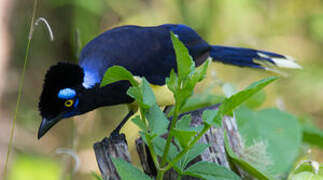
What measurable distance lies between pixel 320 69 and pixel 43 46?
2731 mm

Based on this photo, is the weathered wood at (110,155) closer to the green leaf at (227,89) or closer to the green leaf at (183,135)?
the green leaf at (183,135)

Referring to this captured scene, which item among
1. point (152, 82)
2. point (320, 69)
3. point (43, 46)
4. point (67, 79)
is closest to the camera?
point (67, 79)

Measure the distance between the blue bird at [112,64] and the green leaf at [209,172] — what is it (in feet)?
2.78

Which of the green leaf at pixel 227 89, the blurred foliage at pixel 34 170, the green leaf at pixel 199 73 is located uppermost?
the green leaf at pixel 199 73

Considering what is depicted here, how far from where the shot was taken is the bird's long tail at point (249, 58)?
3.31 meters

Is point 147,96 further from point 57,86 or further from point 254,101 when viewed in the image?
point 254,101

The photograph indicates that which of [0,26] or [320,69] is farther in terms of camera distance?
[320,69]

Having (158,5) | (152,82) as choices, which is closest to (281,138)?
(152,82)

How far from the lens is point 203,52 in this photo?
3.12 meters

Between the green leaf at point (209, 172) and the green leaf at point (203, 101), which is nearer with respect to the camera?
the green leaf at point (209, 172)

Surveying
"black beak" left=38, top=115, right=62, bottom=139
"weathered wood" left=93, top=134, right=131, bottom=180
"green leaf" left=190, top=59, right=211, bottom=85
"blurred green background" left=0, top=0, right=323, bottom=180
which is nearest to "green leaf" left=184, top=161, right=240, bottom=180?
"green leaf" left=190, top=59, right=211, bottom=85

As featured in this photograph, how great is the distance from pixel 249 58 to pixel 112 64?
116 cm

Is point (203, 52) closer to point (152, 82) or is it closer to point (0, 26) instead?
point (152, 82)

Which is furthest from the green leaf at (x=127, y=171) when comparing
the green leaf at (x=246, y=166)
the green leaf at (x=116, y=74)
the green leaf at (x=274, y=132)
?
the green leaf at (x=274, y=132)
